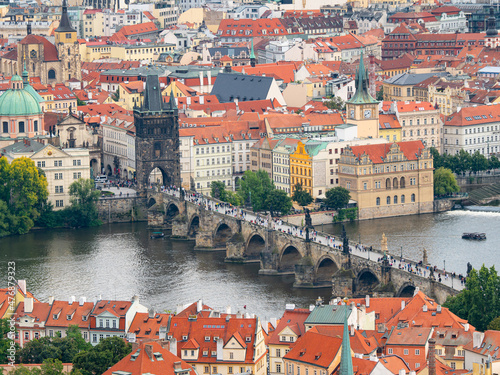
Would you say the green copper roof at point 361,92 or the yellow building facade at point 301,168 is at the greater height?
the green copper roof at point 361,92

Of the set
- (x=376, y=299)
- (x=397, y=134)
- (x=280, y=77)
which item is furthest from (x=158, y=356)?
(x=280, y=77)

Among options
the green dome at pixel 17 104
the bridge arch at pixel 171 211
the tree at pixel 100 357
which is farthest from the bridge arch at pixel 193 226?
the tree at pixel 100 357

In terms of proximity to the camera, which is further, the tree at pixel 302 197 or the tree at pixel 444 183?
the tree at pixel 444 183

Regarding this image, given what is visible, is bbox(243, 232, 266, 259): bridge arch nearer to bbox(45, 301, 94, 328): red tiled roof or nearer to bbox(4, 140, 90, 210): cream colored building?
bbox(4, 140, 90, 210): cream colored building

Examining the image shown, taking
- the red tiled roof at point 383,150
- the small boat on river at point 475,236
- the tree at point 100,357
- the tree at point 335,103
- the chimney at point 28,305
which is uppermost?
the tree at point 335,103

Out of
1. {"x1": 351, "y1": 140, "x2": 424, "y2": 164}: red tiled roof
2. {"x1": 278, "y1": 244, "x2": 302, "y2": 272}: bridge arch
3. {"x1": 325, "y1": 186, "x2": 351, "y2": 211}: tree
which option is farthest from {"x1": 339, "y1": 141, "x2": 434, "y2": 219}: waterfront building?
{"x1": 278, "y1": 244, "x2": 302, "y2": 272}: bridge arch

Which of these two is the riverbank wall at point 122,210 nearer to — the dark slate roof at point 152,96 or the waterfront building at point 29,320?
the dark slate roof at point 152,96
